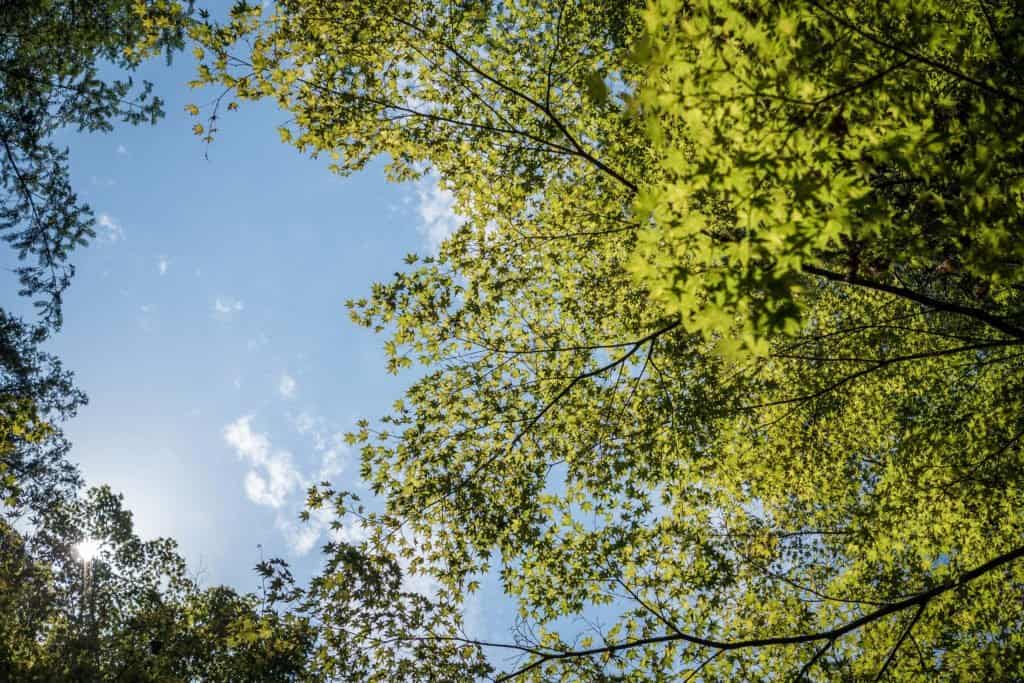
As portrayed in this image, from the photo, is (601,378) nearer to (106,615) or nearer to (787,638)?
(787,638)

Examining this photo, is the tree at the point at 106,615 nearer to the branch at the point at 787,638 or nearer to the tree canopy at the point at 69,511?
the tree canopy at the point at 69,511

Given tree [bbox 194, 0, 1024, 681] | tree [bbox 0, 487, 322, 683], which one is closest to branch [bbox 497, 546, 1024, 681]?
tree [bbox 194, 0, 1024, 681]

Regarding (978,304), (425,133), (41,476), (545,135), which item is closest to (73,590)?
(41,476)

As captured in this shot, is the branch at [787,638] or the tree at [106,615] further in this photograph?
the tree at [106,615]

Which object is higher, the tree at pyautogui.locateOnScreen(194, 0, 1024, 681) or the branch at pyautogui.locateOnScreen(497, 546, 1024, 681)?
the tree at pyautogui.locateOnScreen(194, 0, 1024, 681)

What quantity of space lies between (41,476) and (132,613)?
7519 mm

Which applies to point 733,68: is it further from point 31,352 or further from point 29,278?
point 31,352

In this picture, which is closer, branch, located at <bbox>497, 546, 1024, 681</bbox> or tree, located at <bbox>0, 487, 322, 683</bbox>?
branch, located at <bbox>497, 546, 1024, 681</bbox>

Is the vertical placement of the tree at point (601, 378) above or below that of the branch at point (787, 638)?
above

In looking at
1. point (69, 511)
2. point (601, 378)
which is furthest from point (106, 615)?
point (601, 378)

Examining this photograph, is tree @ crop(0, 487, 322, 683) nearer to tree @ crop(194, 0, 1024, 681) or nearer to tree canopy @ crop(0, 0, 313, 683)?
tree canopy @ crop(0, 0, 313, 683)

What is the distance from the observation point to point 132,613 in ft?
56.7

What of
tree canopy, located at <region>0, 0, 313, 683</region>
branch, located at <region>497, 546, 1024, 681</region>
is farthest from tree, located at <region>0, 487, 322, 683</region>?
branch, located at <region>497, 546, 1024, 681</region>

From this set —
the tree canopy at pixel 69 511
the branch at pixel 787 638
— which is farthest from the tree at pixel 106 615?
the branch at pixel 787 638
